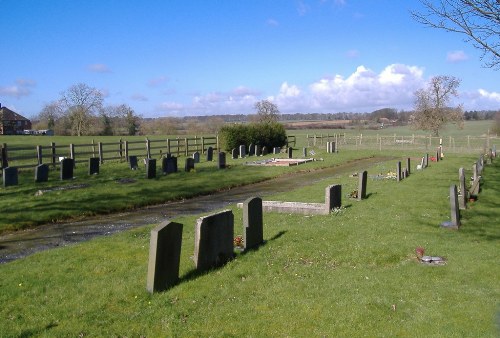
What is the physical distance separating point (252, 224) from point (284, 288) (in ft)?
8.61

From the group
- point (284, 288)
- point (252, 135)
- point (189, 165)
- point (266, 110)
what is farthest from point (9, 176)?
point (266, 110)

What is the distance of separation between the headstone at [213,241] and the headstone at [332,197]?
562 cm

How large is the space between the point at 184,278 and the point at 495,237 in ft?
25.5

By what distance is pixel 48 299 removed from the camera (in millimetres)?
7379

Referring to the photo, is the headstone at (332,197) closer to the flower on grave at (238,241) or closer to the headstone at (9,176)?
the flower on grave at (238,241)

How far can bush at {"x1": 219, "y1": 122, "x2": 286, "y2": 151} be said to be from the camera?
4344 centimetres

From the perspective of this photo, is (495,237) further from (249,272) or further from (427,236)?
(249,272)

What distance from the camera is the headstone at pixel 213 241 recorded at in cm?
862

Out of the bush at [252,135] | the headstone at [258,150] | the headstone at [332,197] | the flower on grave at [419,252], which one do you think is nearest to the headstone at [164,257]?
the flower on grave at [419,252]

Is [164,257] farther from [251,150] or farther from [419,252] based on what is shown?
[251,150]

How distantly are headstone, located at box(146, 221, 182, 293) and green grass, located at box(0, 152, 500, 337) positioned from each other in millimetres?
206

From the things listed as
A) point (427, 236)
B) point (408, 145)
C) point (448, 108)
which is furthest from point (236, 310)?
point (448, 108)

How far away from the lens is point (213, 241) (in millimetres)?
8938

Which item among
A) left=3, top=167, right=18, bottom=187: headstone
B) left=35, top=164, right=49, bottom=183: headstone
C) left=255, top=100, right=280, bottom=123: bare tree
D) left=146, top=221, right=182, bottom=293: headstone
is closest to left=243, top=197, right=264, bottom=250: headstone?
left=146, top=221, right=182, bottom=293: headstone
